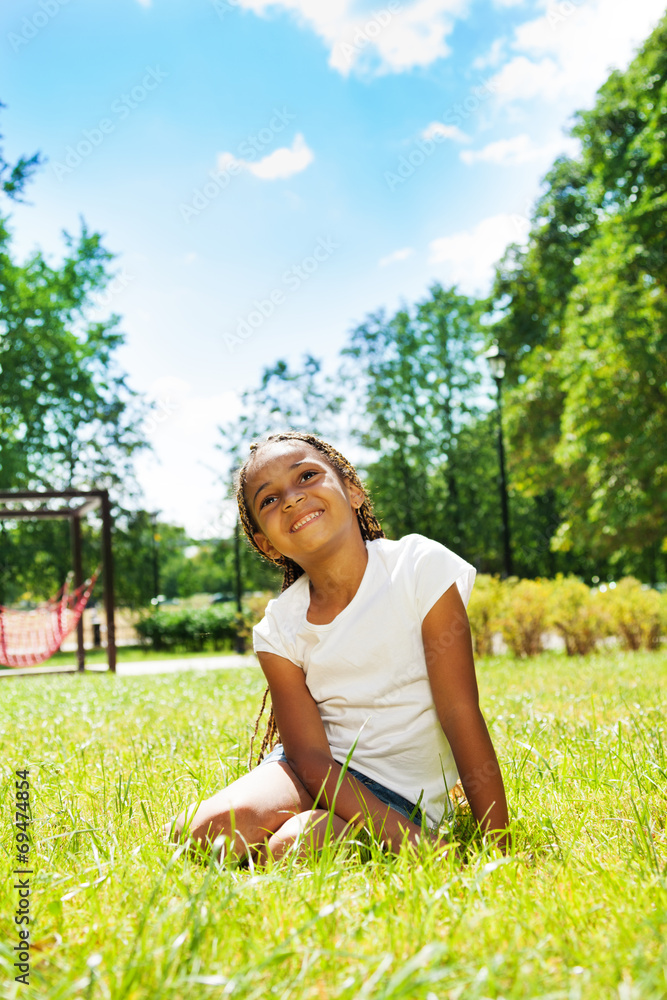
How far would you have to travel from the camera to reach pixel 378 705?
8.18 ft

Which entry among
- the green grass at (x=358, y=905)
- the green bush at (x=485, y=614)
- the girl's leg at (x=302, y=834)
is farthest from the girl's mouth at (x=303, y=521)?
the green bush at (x=485, y=614)

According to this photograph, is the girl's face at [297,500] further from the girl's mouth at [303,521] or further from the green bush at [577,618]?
the green bush at [577,618]

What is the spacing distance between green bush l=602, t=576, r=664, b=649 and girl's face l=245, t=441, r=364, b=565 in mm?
9706

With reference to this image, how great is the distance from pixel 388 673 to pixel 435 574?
Result: 1.15 ft

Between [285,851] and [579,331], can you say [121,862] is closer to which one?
[285,851]

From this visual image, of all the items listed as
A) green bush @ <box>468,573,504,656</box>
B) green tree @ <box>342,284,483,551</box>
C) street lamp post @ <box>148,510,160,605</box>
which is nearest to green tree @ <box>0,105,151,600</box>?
street lamp post @ <box>148,510,160,605</box>

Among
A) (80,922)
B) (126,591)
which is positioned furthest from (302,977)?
(126,591)

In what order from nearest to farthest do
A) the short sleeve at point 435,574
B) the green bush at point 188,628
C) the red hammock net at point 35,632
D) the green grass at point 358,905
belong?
the green grass at point 358,905 < the short sleeve at point 435,574 < the red hammock net at point 35,632 < the green bush at point 188,628

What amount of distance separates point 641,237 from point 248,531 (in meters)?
14.5

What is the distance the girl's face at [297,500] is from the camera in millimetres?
2607

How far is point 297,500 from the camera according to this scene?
8.56 ft

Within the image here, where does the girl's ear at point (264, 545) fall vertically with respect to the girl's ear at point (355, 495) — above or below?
below

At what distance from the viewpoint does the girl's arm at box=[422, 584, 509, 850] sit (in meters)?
2.27

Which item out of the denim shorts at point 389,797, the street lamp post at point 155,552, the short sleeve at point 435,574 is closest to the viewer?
the denim shorts at point 389,797
